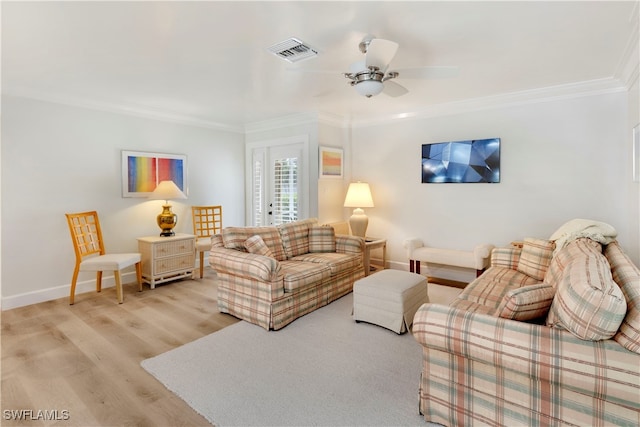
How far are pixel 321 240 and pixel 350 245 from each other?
39cm

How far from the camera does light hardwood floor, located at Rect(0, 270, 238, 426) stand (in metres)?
1.99

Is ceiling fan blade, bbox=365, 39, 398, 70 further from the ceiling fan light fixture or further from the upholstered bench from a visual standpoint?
the upholstered bench

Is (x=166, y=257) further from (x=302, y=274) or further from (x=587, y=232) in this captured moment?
(x=587, y=232)

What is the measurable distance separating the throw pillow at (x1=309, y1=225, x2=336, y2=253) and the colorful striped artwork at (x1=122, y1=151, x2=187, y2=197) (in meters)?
2.37

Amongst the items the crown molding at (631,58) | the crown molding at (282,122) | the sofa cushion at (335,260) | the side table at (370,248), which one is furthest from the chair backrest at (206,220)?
the crown molding at (631,58)

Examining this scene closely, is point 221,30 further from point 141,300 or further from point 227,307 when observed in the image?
point 141,300

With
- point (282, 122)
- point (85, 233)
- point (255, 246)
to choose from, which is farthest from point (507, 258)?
point (85, 233)

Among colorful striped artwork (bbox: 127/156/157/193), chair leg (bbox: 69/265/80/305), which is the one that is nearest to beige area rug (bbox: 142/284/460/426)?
chair leg (bbox: 69/265/80/305)

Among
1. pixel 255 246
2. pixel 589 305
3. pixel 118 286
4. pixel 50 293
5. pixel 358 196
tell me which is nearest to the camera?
pixel 589 305

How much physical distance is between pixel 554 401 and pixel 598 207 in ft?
10.5

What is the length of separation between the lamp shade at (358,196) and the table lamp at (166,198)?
250 cm

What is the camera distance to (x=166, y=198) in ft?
15.1

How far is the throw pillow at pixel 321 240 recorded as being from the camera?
4.36 meters
